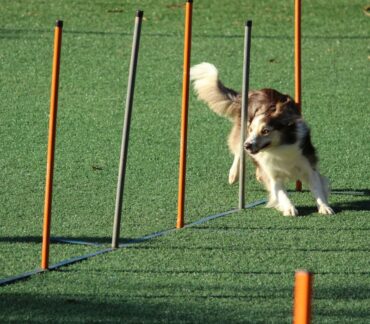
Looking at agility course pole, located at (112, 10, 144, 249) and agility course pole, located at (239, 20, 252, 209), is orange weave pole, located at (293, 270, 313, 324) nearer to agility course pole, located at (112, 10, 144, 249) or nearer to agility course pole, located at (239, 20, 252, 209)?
agility course pole, located at (112, 10, 144, 249)

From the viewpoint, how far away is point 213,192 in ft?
29.0

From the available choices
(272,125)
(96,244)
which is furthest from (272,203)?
(96,244)

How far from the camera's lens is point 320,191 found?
8.29 m

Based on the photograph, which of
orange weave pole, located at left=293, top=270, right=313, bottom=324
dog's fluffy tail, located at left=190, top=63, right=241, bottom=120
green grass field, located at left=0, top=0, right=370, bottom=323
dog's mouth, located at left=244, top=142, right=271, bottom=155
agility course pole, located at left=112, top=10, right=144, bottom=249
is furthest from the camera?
dog's fluffy tail, located at left=190, top=63, right=241, bottom=120

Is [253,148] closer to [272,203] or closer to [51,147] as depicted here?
[272,203]

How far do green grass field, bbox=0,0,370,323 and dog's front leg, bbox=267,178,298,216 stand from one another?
123 mm

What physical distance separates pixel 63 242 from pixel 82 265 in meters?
0.58

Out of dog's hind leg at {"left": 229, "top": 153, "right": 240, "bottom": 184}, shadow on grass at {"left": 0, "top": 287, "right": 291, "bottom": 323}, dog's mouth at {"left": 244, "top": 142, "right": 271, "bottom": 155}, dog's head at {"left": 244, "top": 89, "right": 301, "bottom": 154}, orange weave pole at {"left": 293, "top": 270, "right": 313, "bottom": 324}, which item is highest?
dog's head at {"left": 244, "top": 89, "right": 301, "bottom": 154}

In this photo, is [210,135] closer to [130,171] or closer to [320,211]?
[130,171]

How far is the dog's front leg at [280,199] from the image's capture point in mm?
8156

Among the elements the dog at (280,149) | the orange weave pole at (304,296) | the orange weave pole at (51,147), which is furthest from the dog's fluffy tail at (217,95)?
the orange weave pole at (304,296)

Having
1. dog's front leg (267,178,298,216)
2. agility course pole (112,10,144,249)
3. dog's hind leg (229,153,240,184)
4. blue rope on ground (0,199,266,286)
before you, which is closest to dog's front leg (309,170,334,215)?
dog's front leg (267,178,298,216)

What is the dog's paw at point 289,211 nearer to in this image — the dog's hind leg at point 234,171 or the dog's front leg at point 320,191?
the dog's front leg at point 320,191

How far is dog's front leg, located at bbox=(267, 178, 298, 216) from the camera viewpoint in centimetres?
816
